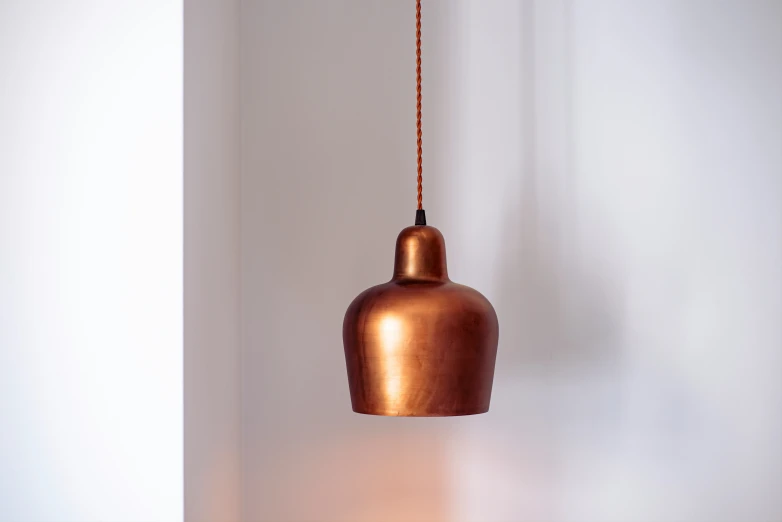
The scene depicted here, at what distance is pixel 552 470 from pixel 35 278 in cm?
108

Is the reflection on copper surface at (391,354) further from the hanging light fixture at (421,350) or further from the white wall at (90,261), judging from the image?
the white wall at (90,261)

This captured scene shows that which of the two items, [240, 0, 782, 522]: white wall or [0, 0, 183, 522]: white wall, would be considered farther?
[240, 0, 782, 522]: white wall

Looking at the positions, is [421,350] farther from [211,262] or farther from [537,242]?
[537,242]

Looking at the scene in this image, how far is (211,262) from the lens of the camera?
1.37 m

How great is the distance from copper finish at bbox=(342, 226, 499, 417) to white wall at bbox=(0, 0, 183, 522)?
10.6 inches

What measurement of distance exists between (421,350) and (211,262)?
18.4 inches

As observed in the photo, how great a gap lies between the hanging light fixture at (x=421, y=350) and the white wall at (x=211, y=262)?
0.26 meters

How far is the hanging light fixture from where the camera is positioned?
109 cm

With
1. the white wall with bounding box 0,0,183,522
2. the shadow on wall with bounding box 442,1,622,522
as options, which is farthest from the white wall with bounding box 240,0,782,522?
the white wall with bounding box 0,0,183,522

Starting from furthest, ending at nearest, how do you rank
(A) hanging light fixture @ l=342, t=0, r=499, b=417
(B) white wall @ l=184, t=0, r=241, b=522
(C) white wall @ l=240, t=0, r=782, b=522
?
(C) white wall @ l=240, t=0, r=782, b=522 → (B) white wall @ l=184, t=0, r=241, b=522 → (A) hanging light fixture @ l=342, t=0, r=499, b=417

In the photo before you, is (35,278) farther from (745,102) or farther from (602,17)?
(745,102)

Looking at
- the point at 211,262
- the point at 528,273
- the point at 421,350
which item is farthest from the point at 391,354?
the point at 528,273

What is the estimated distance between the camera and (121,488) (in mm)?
1126

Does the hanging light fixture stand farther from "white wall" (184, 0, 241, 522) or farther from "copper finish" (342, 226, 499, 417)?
"white wall" (184, 0, 241, 522)
